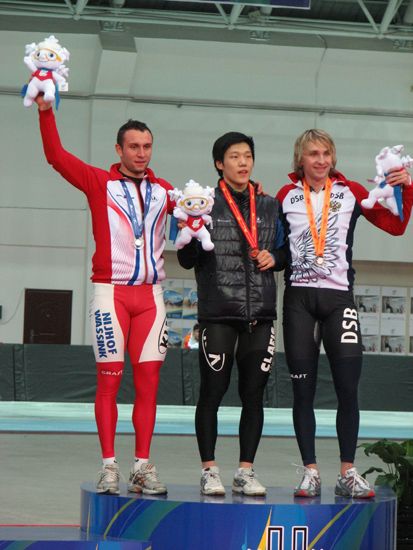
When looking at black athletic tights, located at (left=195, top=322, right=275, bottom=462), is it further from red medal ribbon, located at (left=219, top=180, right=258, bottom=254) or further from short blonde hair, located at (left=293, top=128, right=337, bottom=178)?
short blonde hair, located at (left=293, top=128, right=337, bottom=178)

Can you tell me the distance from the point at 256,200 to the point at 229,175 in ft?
0.60

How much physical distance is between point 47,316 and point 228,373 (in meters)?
14.1

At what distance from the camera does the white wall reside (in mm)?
18578

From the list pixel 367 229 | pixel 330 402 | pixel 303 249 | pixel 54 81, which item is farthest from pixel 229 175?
pixel 367 229

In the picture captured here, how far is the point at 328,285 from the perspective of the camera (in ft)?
16.7

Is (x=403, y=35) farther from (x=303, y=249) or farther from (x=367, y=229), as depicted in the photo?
(x=303, y=249)

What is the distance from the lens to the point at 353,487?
16.1ft

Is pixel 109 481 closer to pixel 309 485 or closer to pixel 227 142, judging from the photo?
pixel 309 485

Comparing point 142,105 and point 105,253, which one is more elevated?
point 142,105

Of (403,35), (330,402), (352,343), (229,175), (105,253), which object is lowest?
(330,402)

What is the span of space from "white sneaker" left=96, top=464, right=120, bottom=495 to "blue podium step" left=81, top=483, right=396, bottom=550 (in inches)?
2.6

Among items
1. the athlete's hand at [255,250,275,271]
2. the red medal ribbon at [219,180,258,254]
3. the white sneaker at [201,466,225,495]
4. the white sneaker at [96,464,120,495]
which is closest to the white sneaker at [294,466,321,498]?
the white sneaker at [201,466,225,495]

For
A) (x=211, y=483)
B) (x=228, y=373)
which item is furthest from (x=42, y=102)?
(x=211, y=483)

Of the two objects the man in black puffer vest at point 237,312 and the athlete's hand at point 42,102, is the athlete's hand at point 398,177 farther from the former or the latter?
the athlete's hand at point 42,102
